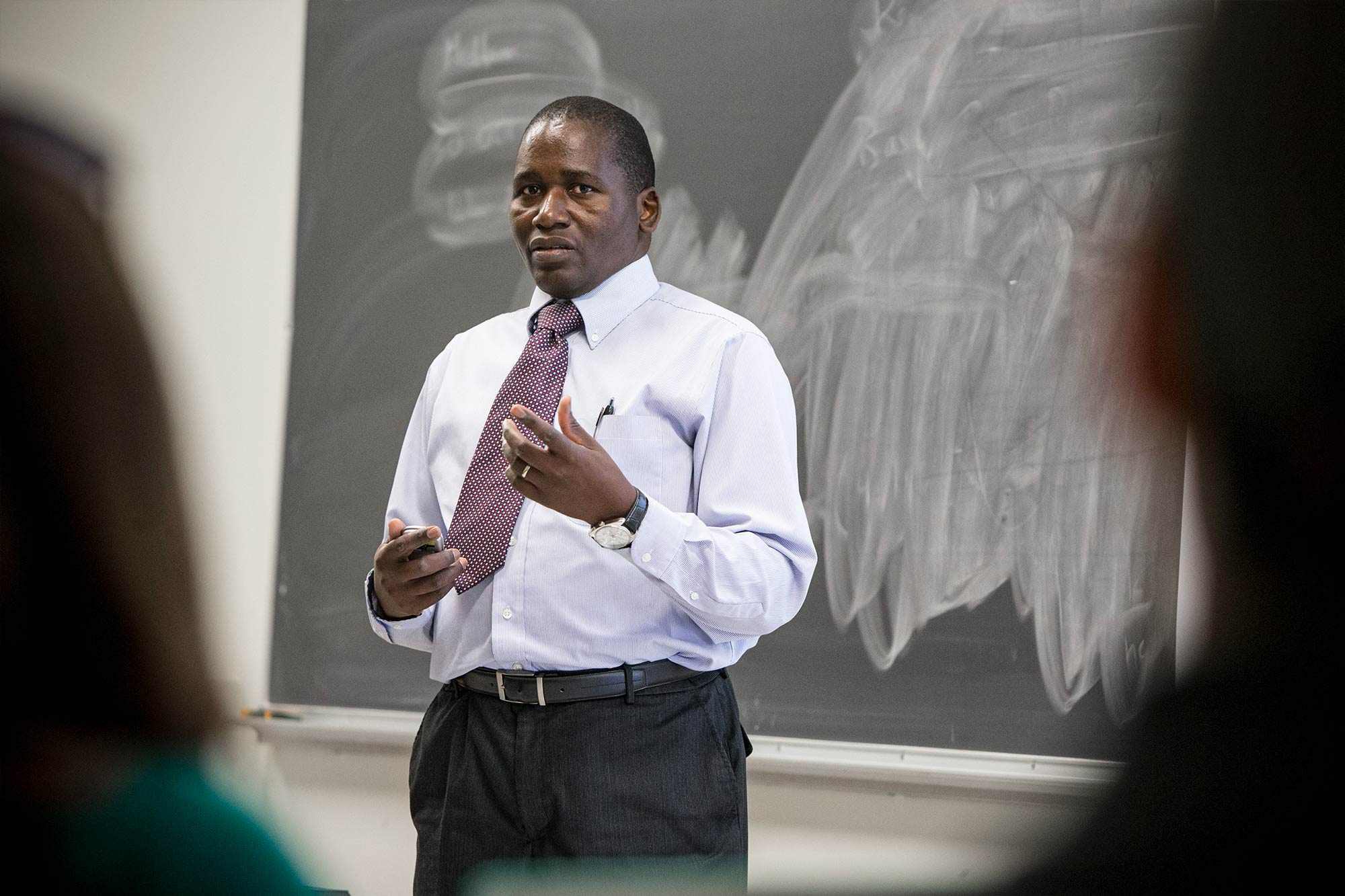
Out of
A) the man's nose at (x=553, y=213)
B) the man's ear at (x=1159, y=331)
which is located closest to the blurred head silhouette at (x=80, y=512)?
the man's ear at (x=1159, y=331)

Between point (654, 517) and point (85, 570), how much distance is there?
108 centimetres

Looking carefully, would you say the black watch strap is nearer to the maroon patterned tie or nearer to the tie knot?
the maroon patterned tie

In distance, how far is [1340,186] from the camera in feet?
1.18

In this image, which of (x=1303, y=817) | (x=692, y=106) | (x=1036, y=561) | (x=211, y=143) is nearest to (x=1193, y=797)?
(x=1303, y=817)

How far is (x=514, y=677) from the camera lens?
1613 millimetres

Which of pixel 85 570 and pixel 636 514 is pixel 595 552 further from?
pixel 85 570

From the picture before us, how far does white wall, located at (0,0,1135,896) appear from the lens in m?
2.73

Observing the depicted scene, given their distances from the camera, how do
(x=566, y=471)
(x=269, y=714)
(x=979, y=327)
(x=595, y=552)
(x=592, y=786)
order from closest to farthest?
(x=566, y=471) < (x=592, y=786) < (x=595, y=552) < (x=979, y=327) < (x=269, y=714)

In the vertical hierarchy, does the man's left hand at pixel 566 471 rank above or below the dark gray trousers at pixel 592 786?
above

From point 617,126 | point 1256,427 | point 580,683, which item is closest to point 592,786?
point 580,683

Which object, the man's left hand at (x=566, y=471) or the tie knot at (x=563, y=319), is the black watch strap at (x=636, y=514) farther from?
the tie knot at (x=563, y=319)

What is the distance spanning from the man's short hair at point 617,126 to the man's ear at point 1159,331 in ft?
4.79

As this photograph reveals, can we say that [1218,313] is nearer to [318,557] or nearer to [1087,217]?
[1087,217]

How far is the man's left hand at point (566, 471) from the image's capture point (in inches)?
55.3
